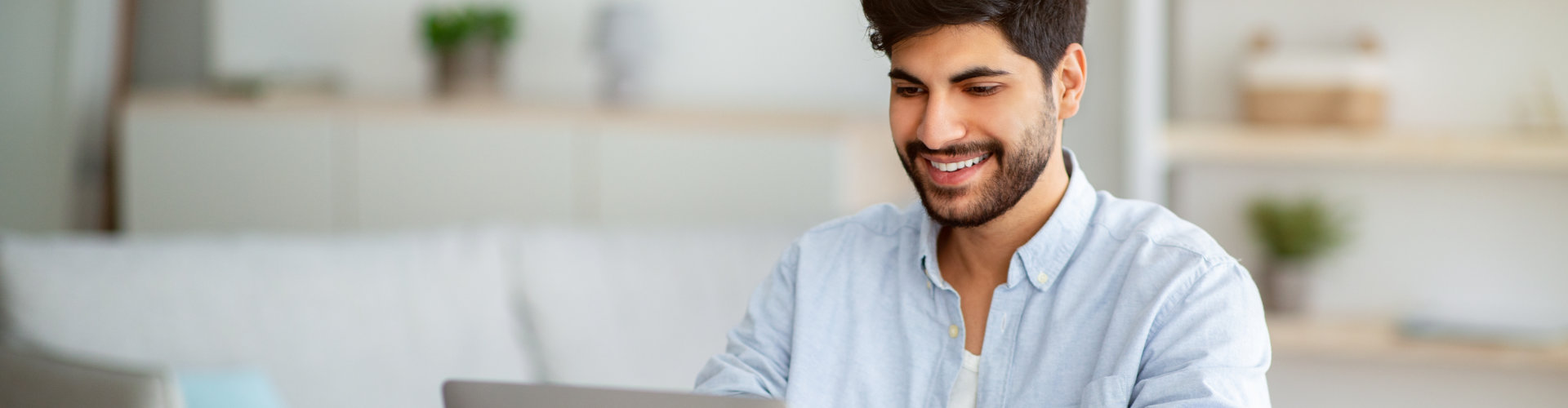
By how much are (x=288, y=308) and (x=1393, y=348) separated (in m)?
2.13

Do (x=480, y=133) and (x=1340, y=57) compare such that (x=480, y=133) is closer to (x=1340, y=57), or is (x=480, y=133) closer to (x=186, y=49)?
(x=186, y=49)

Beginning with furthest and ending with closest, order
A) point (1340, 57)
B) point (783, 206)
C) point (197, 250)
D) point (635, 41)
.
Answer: point (635, 41) → point (783, 206) → point (1340, 57) → point (197, 250)

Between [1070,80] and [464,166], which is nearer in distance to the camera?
[1070,80]

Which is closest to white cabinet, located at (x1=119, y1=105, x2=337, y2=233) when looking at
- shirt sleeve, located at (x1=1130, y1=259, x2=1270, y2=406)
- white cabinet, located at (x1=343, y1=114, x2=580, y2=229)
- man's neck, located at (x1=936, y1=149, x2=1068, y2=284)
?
white cabinet, located at (x1=343, y1=114, x2=580, y2=229)

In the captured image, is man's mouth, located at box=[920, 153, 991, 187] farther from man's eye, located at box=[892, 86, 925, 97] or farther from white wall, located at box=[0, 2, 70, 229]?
white wall, located at box=[0, 2, 70, 229]

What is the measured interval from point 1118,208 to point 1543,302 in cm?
214

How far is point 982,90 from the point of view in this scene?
3.85 feet

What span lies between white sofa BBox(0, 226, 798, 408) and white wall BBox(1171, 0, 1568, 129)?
1345mm

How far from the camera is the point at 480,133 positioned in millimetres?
3430

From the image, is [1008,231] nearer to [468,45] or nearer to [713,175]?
[713,175]

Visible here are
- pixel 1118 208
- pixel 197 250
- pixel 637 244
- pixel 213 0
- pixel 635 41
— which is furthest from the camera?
pixel 213 0

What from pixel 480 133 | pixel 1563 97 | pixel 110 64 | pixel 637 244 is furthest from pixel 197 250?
pixel 1563 97

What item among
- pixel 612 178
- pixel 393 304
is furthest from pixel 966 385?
pixel 612 178

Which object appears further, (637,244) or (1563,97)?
(1563,97)
